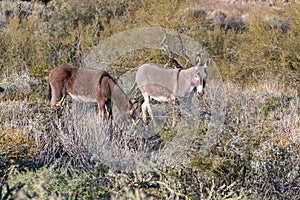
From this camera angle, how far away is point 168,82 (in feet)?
35.3

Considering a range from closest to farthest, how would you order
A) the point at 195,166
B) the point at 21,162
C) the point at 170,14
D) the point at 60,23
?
the point at 195,166 < the point at 21,162 < the point at 170,14 < the point at 60,23

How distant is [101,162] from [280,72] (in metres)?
8.82

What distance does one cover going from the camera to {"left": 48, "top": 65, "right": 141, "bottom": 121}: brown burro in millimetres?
9562

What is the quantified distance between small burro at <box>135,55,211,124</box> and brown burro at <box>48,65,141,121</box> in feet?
→ 1.89

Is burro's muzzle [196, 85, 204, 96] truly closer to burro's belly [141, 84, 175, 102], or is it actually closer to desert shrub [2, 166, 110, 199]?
burro's belly [141, 84, 175, 102]

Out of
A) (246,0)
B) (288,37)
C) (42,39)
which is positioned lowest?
Answer: (246,0)

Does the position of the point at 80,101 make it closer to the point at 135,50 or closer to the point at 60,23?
the point at 135,50

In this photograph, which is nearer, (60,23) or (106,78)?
(106,78)

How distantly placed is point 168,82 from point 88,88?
189cm

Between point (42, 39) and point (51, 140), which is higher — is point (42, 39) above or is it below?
below

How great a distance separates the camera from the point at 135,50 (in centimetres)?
1413

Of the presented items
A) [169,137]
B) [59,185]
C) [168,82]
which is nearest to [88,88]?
[168,82]

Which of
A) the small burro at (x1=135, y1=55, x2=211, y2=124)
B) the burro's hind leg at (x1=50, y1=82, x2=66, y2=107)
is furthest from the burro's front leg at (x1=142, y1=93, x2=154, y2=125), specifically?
the burro's hind leg at (x1=50, y1=82, x2=66, y2=107)

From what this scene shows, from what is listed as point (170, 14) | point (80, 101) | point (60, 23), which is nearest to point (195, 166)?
point (80, 101)
